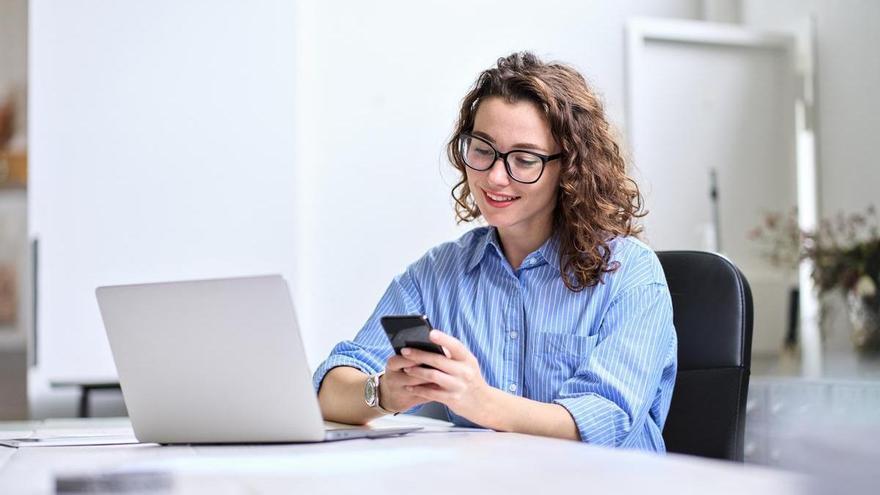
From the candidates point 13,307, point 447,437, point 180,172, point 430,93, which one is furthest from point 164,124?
point 13,307

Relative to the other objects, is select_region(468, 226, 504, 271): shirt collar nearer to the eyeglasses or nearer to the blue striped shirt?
the blue striped shirt

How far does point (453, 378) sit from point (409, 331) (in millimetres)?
117

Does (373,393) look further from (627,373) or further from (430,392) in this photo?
(627,373)

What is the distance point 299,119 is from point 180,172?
1.47 ft

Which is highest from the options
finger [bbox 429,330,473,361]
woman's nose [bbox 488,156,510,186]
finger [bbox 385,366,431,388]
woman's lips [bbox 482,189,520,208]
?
woman's nose [bbox 488,156,510,186]

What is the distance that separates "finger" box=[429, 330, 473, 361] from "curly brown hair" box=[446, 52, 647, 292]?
382 mm

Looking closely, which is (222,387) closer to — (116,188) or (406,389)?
(406,389)

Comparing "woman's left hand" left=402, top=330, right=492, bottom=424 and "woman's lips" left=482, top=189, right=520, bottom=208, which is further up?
"woman's lips" left=482, top=189, right=520, bottom=208

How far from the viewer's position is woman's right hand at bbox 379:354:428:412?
1341 mm

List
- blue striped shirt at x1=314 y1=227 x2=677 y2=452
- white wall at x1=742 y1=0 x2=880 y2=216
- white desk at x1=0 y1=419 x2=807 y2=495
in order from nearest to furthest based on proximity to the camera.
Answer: white desk at x1=0 y1=419 x2=807 y2=495, blue striped shirt at x1=314 y1=227 x2=677 y2=452, white wall at x1=742 y1=0 x2=880 y2=216

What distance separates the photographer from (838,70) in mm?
4488

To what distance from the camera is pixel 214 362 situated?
4.16 ft

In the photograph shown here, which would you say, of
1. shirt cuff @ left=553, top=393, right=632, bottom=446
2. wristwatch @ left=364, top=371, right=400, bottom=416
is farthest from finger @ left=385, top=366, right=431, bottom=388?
shirt cuff @ left=553, top=393, right=632, bottom=446

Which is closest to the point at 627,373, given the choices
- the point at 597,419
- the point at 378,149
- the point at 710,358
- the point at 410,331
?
the point at 597,419
